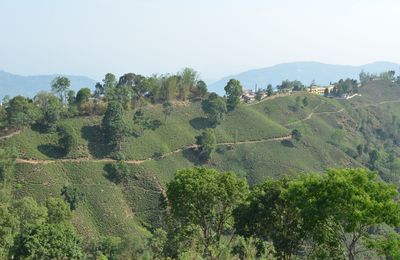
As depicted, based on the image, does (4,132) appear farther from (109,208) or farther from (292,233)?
(292,233)

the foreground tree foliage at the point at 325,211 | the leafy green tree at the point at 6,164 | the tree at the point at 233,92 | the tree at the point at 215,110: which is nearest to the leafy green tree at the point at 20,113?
the leafy green tree at the point at 6,164

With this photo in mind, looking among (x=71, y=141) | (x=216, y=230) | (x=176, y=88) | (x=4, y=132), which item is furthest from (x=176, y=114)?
(x=216, y=230)

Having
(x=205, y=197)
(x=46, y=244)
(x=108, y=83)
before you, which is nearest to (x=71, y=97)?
(x=108, y=83)

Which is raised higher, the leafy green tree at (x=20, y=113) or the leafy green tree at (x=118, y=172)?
the leafy green tree at (x=20, y=113)

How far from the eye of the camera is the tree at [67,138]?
6397 centimetres

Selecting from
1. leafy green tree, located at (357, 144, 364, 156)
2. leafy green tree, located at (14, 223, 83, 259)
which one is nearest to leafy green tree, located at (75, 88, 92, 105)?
leafy green tree, located at (14, 223, 83, 259)

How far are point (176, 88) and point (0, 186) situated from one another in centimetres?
4343

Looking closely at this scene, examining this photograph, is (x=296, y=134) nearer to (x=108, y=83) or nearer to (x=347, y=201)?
(x=108, y=83)

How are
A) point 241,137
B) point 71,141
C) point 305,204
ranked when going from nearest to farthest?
point 305,204 → point 71,141 → point 241,137

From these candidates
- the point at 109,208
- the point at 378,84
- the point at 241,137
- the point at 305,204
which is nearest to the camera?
the point at 305,204

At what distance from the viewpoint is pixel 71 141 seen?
64.2 meters

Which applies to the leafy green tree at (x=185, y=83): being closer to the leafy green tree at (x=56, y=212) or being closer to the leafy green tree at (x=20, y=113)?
the leafy green tree at (x=20, y=113)

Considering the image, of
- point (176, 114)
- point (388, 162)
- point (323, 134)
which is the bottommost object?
point (388, 162)

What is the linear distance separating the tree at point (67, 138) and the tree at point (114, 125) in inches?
231
